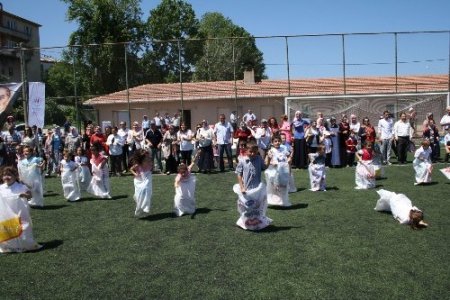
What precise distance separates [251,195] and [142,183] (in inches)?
93.5

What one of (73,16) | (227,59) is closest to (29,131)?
(227,59)

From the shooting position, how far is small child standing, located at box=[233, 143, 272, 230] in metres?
7.75

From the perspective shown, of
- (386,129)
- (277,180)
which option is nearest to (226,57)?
(386,129)

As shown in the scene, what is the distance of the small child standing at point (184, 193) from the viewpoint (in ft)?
29.7

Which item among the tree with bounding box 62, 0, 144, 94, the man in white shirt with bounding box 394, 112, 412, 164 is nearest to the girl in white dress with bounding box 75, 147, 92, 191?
the man in white shirt with bounding box 394, 112, 412, 164

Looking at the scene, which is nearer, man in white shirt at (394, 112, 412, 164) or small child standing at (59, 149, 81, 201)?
small child standing at (59, 149, 81, 201)

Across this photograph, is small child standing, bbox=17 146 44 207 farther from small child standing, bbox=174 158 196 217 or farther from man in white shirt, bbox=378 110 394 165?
man in white shirt, bbox=378 110 394 165

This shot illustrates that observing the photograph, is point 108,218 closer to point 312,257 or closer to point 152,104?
point 312,257

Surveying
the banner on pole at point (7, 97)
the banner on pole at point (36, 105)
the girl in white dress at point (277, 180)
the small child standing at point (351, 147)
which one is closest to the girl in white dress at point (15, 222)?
the girl in white dress at point (277, 180)

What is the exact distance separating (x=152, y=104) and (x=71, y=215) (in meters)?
25.9

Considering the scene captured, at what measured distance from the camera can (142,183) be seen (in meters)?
9.01

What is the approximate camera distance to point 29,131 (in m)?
14.9

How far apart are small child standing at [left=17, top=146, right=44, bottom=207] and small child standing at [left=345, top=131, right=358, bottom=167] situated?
960cm

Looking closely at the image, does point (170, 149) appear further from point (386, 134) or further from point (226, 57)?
point (226, 57)
